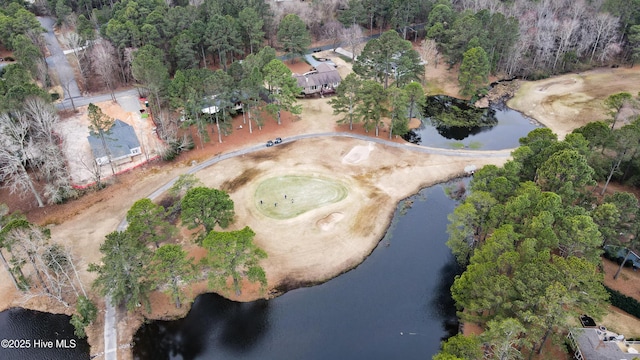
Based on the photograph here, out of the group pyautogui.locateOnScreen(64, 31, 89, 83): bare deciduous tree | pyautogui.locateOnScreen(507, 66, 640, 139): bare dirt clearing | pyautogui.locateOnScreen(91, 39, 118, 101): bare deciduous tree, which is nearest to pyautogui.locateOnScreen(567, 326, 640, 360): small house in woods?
pyautogui.locateOnScreen(507, 66, 640, 139): bare dirt clearing

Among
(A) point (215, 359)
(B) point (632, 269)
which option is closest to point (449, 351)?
(A) point (215, 359)

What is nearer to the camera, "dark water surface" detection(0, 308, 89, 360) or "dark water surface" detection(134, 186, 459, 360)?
"dark water surface" detection(0, 308, 89, 360)

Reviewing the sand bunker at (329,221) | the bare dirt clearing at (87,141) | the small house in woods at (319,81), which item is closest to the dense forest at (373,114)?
the bare dirt clearing at (87,141)

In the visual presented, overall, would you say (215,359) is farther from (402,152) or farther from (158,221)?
(402,152)

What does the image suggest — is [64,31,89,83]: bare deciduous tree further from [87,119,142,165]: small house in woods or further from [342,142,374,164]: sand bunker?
[342,142,374,164]: sand bunker

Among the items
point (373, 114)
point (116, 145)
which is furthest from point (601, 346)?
point (116, 145)

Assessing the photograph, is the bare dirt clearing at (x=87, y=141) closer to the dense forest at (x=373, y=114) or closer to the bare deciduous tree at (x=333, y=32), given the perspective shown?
the dense forest at (x=373, y=114)
